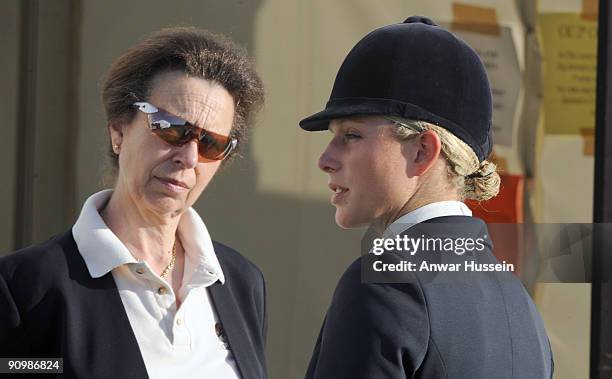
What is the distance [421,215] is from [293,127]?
2.49 metres

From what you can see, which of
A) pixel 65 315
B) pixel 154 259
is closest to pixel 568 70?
pixel 154 259

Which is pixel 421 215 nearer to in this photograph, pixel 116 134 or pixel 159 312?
pixel 159 312

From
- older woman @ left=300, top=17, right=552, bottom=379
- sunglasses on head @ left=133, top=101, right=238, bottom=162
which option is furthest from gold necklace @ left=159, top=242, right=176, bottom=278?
older woman @ left=300, top=17, right=552, bottom=379

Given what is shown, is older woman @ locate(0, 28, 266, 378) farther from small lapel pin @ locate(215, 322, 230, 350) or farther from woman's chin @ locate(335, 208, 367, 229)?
woman's chin @ locate(335, 208, 367, 229)

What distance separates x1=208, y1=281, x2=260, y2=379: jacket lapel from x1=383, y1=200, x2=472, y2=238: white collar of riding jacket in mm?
796

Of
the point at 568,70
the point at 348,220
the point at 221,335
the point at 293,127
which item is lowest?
the point at 221,335

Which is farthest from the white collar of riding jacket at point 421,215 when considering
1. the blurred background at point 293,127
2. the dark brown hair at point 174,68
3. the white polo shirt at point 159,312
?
the blurred background at point 293,127

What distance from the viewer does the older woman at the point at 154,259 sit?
2244mm

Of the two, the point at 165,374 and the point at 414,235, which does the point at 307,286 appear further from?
the point at 414,235

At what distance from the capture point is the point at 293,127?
4301mm

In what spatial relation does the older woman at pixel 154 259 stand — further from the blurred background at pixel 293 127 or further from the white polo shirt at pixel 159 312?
the blurred background at pixel 293 127

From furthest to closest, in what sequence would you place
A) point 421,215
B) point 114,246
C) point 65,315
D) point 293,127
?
point 293,127, point 114,246, point 65,315, point 421,215

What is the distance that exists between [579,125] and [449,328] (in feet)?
11.2

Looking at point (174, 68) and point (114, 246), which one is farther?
point (174, 68)
